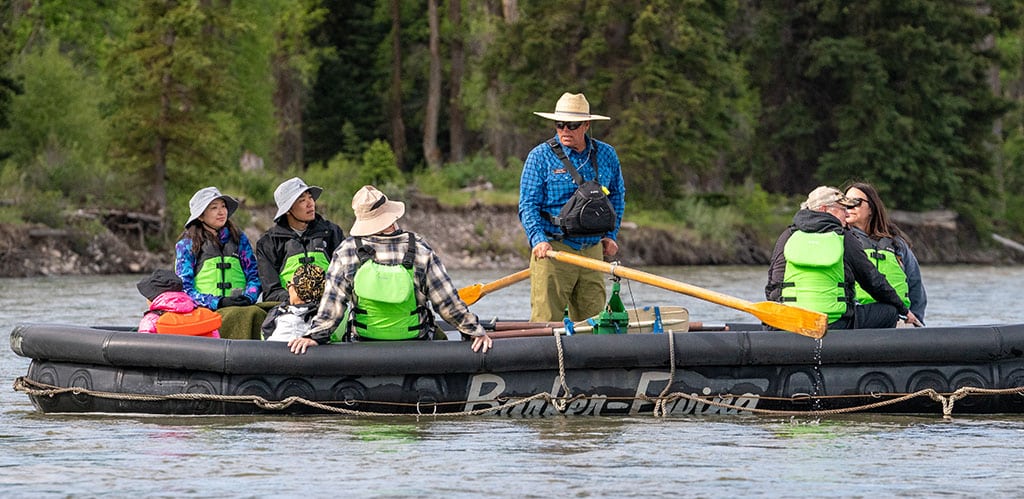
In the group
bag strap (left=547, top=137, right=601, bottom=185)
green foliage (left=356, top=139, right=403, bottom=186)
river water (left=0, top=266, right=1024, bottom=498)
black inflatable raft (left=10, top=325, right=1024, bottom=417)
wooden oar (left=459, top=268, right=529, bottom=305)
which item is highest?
bag strap (left=547, top=137, right=601, bottom=185)

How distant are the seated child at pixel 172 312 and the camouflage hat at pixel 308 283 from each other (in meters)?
0.55

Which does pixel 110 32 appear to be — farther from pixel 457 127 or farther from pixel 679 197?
pixel 679 197

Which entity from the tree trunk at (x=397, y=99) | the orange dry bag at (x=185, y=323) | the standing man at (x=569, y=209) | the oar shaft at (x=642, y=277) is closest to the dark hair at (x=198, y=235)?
the orange dry bag at (x=185, y=323)

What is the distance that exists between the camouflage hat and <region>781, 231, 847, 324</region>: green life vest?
2.65m

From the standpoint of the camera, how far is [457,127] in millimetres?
43344

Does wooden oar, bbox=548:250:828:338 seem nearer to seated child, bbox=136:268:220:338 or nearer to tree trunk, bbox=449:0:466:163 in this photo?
seated child, bbox=136:268:220:338

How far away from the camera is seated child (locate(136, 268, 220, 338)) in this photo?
9.41m

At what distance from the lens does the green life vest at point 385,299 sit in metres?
8.92

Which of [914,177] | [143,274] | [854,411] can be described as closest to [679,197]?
[914,177]

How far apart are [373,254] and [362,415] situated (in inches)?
37.4

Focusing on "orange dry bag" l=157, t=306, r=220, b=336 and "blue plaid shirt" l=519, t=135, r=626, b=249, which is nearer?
"orange dry bag" l=157, t=306, r=220, b=336

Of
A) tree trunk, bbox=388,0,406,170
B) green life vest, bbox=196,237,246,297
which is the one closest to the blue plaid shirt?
green life vest, bbox=196,237,246,297

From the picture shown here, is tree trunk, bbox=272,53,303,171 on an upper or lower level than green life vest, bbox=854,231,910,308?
upper

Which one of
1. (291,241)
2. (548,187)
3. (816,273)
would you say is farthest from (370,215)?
(816,273)
